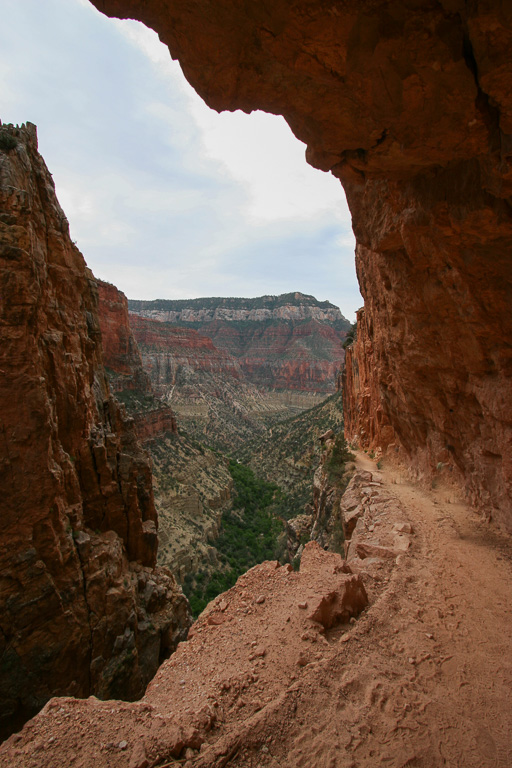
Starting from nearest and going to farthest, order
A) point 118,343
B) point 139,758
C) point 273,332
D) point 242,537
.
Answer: point 139,758 → point 242,537 → point 118,343 → point 273,332

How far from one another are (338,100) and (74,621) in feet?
37.6

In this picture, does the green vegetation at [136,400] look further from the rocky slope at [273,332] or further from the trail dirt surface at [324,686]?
the rocky slope at [273,332]

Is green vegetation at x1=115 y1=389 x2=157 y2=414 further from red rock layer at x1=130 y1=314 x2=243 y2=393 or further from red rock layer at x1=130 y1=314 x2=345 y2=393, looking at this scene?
red rock layer at x1=130 y1=314 x2=345 y2=393

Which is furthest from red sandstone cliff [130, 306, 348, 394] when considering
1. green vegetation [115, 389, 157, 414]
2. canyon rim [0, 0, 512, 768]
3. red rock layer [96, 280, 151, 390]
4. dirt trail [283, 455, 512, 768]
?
dirt trail [283, 455, 512, 768]

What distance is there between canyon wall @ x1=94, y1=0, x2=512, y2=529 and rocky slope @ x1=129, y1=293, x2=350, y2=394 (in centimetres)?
13191

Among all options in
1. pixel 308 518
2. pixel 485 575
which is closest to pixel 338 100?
pixel 485 575

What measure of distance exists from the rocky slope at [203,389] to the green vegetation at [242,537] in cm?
2839

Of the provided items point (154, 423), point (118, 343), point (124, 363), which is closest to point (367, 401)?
point (154, 423)

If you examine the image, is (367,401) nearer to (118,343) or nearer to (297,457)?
(297,457)

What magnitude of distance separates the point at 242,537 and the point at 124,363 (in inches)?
970

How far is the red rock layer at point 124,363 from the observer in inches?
1526

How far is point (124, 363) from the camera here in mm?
43156

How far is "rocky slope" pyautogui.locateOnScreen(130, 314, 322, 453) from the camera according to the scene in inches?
3169

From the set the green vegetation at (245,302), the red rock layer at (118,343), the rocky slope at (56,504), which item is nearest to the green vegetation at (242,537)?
the rocky slope at (56,504)
